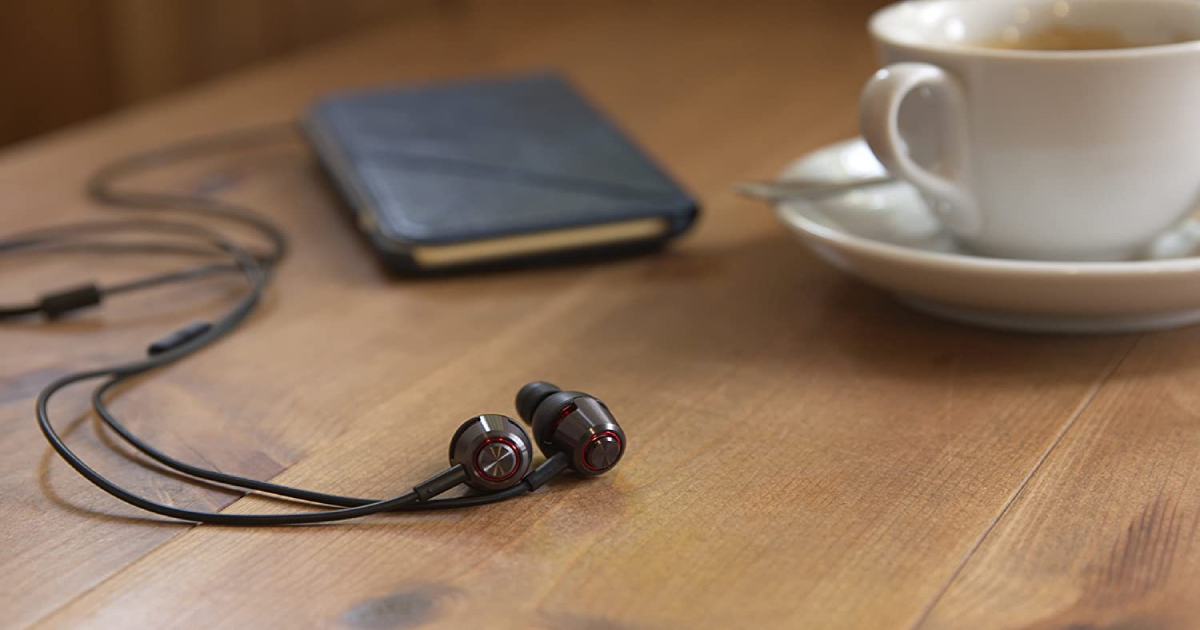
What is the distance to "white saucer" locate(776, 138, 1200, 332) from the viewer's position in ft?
1.62

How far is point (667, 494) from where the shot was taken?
438 millimetres

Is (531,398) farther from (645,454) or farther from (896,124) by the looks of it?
(896,124)

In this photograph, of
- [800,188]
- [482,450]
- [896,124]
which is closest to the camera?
[482,450]

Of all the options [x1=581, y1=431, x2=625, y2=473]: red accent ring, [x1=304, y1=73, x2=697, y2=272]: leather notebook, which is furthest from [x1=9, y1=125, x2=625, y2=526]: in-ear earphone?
[x1=304, y1=73, x2=697, y2=272]: leather notebook

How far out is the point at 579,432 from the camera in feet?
1.44

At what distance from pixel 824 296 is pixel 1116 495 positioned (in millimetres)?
235

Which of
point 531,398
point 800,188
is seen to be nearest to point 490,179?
point 800,188

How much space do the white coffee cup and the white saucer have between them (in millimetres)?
25

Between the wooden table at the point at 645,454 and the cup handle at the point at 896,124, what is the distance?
7 cm

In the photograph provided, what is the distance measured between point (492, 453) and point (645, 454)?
0.07m

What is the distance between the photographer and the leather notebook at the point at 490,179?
2.23 ft

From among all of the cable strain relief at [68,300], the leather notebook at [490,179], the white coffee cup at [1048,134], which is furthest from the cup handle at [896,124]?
the cable strain relief at [68,300]

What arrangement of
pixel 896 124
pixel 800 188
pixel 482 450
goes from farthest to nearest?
pixel 800 188 → pixel 896 124 → pixel 482 450

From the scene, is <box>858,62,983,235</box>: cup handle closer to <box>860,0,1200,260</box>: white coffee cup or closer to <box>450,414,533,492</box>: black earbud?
<box>860,0,1200,260</box>: white coffee cup
